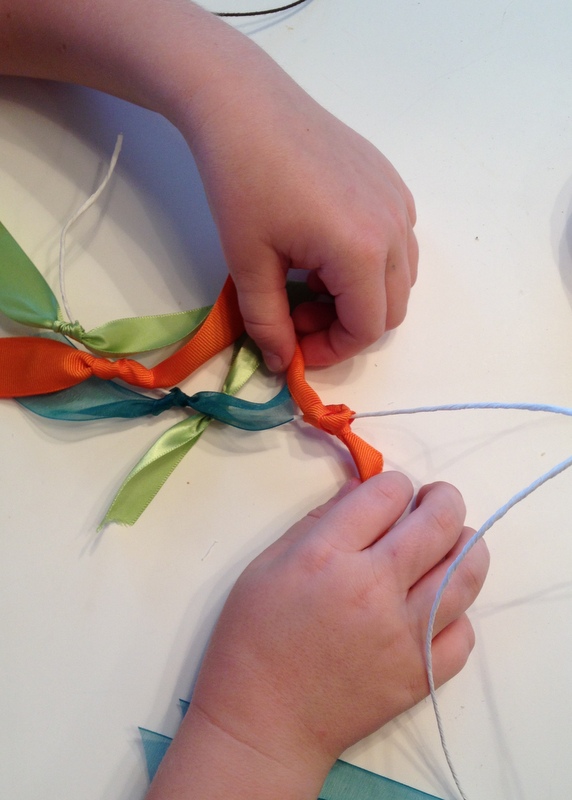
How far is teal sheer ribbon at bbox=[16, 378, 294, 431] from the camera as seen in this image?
648 mm

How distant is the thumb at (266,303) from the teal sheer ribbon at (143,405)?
0.06 meters

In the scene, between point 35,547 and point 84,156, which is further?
point 84,156

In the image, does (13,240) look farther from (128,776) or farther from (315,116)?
(128,776)

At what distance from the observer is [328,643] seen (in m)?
0.55

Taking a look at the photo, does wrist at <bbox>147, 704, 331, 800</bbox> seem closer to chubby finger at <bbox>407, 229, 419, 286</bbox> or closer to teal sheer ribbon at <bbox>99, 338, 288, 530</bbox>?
teal sheer ribbon at <bbox>99, 338, 288, 530</bbox>

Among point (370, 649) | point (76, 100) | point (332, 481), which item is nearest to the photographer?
point (370, 649)

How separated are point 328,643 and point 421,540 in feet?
0.43

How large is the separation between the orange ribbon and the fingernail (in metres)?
0.01

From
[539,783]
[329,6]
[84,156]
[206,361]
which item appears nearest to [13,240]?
[84,156]

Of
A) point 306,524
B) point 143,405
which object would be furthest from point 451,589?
point 143,405

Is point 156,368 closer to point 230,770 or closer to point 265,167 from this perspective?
point 265,167

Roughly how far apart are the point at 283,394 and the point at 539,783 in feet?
1.52

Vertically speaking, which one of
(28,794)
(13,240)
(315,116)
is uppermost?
(315,116)

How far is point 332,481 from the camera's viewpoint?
66cm
